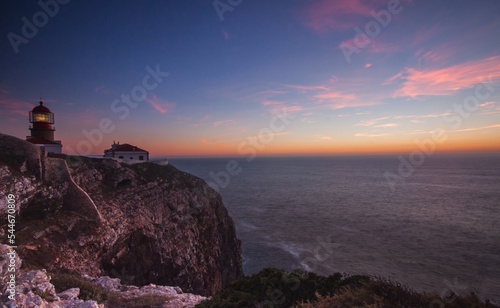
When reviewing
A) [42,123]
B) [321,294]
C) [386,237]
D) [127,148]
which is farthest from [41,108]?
[386,237]

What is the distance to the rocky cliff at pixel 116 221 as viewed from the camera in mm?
15086

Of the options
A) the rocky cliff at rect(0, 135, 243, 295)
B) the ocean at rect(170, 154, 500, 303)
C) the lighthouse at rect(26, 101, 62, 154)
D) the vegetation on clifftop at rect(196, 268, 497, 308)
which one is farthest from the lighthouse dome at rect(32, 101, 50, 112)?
the vegetation on clifftop at rect(196, 268, 497, 308)

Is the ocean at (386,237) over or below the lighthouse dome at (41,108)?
below

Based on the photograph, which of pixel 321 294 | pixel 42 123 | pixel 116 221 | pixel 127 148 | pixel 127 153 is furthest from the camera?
pixel 127 148

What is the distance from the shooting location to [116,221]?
19797mm

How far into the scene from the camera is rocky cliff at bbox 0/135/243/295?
1509cm

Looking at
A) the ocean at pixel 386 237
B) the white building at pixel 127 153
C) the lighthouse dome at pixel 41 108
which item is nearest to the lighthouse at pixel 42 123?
the lighthouse dome at pixel 41 108

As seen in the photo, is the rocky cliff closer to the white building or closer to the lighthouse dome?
the white building

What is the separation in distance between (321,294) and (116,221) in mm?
18634

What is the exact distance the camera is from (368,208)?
56562 millimetres

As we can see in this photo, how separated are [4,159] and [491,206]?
88.7 m

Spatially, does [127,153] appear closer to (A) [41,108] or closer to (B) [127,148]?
(B) [127,148]

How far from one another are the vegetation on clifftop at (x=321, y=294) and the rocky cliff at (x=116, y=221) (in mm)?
10985

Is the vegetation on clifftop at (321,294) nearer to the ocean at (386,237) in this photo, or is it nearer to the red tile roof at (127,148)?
the ocean at (386,237)
